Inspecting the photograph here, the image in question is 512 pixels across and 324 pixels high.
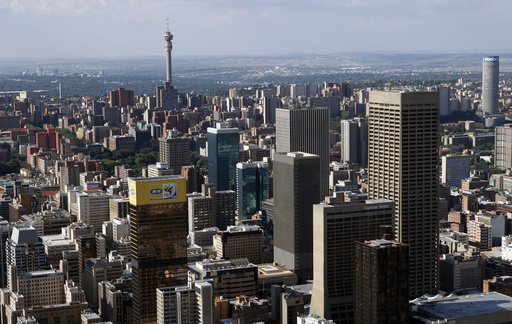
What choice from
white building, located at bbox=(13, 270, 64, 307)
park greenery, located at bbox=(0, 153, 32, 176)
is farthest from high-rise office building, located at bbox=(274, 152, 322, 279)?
park greenery, located at bbox=(0, 153, 32, 176)

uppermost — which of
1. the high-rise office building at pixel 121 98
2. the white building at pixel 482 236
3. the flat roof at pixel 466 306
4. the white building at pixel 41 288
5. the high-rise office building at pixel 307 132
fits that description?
the high-rise office building at pixel 307 132

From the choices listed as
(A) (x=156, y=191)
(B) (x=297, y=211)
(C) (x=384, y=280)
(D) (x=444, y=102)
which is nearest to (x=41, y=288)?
(A) (x=156, y=191)

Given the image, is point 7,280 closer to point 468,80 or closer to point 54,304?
point 54,304

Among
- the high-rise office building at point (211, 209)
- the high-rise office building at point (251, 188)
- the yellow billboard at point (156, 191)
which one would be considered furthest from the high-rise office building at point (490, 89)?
the yellow billboard at point (156, 191)

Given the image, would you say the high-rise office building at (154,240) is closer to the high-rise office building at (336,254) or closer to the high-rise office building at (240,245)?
the high-rise office building at (336,254)

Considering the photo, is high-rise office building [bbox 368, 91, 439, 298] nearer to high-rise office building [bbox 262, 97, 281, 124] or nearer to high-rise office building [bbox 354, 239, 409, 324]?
high-rise office building [bbox 354, 239, 409, 324]

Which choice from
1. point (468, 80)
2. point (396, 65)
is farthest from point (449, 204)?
point (396, 65)
